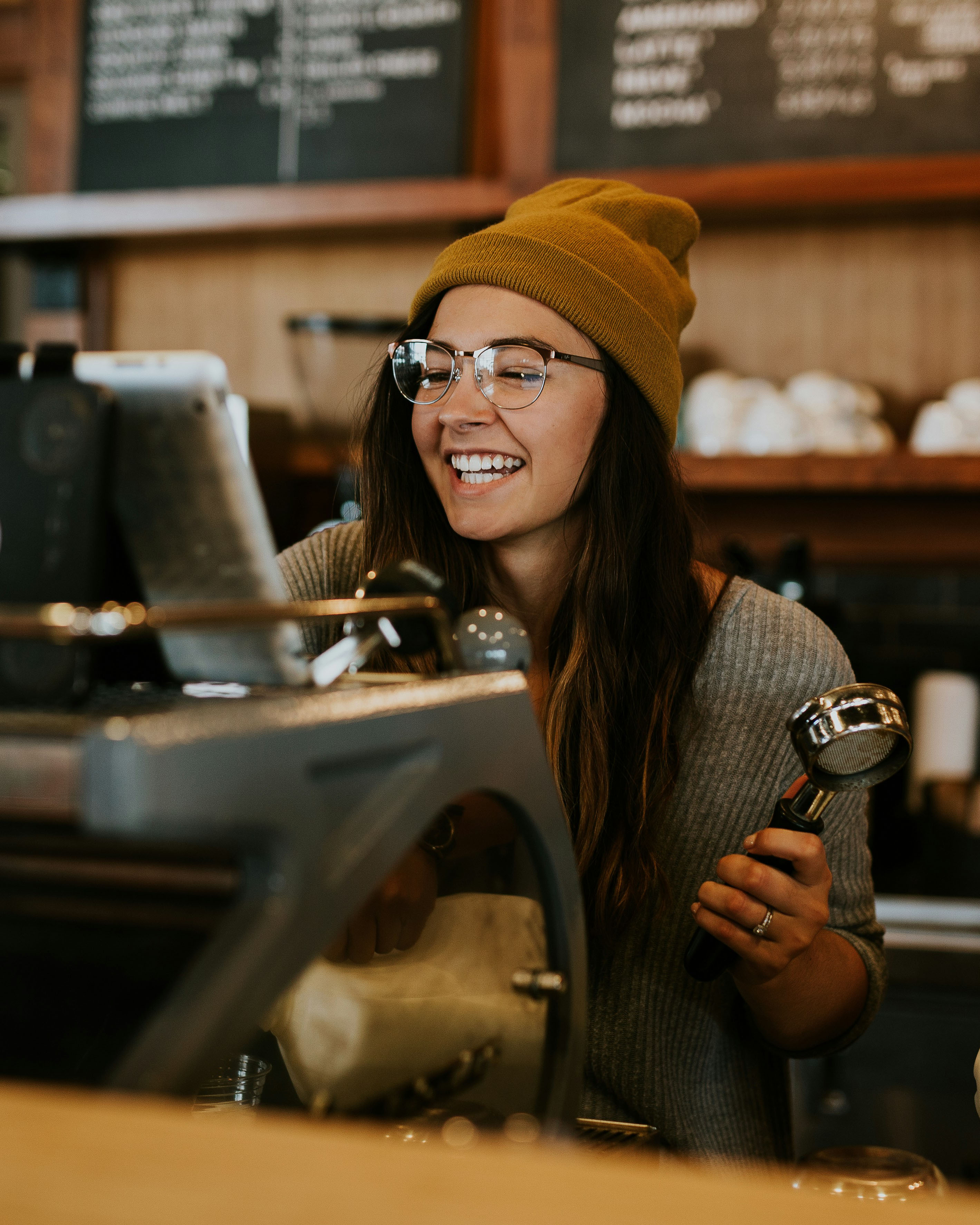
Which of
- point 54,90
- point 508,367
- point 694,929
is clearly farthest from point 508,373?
point 54,90

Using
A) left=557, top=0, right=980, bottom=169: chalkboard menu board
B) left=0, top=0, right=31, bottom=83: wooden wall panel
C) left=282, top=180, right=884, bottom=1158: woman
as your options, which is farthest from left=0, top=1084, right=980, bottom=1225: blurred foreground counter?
left=0, top=0, right=31, bottom=83: wooden wall panel

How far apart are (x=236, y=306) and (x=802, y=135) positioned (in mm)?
1226

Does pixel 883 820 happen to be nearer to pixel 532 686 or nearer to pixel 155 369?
pixel 532 686

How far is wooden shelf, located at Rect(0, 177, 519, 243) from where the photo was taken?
2.26 m

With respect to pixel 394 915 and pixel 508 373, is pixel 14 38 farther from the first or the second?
pixel 394 915

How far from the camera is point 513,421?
49.2 inches

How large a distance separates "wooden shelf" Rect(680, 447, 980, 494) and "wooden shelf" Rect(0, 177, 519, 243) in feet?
2.05

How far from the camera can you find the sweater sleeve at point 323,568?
4.75 ft

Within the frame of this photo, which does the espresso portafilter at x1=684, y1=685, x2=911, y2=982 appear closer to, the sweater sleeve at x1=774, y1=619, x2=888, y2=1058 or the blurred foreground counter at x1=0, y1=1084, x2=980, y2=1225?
the sweater sleeve at x1=774, y1=619, x2=888, y2=1058

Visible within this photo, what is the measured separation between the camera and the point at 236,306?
2.67 m

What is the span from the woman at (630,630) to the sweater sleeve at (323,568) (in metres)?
0.04

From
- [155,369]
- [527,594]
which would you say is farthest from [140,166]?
[155,369]

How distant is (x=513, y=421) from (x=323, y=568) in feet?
1.11

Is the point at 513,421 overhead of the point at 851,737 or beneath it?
overhead
